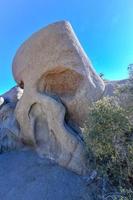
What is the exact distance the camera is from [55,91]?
12.7 meters

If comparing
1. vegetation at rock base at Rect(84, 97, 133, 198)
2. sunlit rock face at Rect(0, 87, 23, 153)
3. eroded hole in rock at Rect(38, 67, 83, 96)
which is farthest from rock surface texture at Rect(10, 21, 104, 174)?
vegetation at rock base at Rect(84, 97, 133, 198)

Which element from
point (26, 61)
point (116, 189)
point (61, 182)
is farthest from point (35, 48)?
point (116, 189)

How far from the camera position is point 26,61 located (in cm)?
1297

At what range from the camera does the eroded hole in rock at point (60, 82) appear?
40.1 ft

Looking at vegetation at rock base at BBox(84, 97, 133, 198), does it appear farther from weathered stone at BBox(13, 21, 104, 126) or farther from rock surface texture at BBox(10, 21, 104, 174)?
weathered stone at BBox(13, 21, 104, 126)

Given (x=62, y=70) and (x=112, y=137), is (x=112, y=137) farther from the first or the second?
(x=62, y=70)

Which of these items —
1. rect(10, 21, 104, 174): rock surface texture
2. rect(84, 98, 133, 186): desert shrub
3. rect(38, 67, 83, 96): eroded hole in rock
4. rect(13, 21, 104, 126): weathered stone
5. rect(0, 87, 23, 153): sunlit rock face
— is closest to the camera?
rect(84, 98, 133, 186): desert shrub

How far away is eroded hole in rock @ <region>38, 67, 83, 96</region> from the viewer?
40.1 ft

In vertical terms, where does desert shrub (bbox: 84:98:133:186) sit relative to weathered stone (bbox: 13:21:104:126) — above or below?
below

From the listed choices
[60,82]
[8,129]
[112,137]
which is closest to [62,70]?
[60,82]

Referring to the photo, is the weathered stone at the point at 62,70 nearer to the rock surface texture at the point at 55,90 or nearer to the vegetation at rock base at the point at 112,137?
the rock surface texture at the point at 55,90

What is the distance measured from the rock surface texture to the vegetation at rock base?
7.55 feet

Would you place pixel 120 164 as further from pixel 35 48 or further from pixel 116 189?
pixel 35 48

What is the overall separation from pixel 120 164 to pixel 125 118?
4.62 ft
